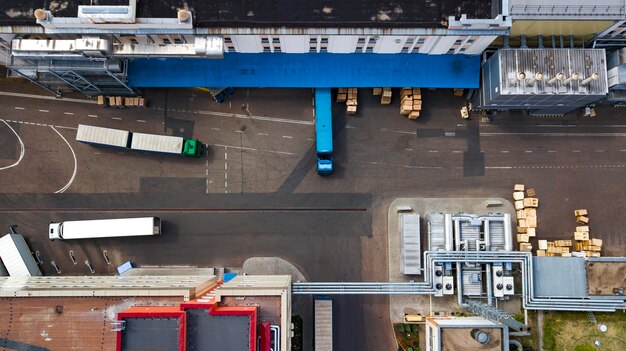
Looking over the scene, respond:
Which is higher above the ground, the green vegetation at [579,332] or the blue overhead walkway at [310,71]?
the blue overhead walkway at [310,71]

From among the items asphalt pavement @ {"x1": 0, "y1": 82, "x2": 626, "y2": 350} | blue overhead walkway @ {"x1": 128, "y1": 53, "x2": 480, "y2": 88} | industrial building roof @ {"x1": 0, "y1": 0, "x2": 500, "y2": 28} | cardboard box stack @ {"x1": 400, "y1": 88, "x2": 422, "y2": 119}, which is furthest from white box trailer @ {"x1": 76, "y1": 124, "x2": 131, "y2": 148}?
cardboard box stack @ {"x1": 400, "y1": 88, "x2": 422, "y2": 119}

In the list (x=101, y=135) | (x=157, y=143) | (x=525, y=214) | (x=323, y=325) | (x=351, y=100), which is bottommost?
(x=323, y=325)

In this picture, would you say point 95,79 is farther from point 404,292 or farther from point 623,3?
point 623,3

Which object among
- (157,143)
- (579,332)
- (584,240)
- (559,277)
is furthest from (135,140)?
(579,332)

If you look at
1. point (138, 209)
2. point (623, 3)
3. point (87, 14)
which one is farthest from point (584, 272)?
point (87, 14)

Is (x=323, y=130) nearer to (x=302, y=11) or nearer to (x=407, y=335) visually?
(x=302, y=11)

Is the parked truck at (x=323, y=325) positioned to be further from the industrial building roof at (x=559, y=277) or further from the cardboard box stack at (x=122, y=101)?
the cardboard box stack at (x=122, y=101)

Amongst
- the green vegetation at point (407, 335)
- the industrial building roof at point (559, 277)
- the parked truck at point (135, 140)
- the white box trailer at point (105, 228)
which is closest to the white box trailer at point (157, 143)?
the parked truck at point (135, 140)

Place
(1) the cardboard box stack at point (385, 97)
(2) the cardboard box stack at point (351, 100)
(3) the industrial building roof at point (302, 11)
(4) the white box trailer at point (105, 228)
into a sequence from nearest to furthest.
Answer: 1. (3) the industrial building roof at point (302, 11)
2. (4) the white box trailer at point (105, 228)
3. (1) the cardboard box stack at point (385, 97)
4. (2) the cardboard box stack at point (351, 100)
